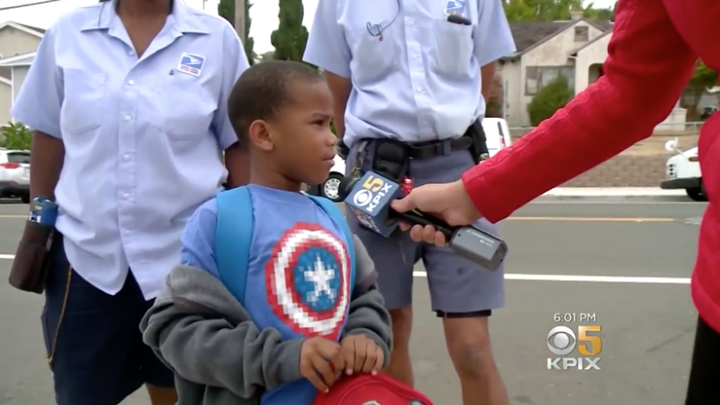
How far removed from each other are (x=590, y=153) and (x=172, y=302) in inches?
38.7

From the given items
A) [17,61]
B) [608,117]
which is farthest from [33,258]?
[17,61]

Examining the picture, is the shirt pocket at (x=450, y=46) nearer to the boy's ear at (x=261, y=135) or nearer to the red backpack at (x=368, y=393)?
the boy's ear at (x=261, y=135)

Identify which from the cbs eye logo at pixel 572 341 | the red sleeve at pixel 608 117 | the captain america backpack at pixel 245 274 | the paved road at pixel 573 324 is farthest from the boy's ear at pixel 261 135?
the cbs eye logo at pixel 572 341

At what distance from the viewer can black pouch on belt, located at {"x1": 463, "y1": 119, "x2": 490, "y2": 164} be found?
289cm

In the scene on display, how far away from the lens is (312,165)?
195cm

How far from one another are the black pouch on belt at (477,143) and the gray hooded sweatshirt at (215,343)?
4.44ft

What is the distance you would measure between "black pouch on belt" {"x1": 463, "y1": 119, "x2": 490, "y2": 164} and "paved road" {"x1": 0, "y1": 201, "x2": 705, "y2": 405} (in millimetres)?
1758

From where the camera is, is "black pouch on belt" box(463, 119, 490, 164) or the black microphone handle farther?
"black pouch on belt" box(463, 119, 490, 164)

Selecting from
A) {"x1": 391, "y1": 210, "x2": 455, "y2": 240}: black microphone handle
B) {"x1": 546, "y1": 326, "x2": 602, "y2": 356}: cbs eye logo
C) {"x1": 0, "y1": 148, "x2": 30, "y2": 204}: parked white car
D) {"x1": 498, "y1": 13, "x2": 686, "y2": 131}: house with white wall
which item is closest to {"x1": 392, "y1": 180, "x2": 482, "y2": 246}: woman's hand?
{"x1": 391, "y1": 210, "x2": 455, "y2": 240}: black microphone handle

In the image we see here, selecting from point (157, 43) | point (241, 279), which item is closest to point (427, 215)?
point (241, 279)

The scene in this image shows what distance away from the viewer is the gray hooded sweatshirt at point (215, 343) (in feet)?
5.65

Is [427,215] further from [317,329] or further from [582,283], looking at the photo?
[582,283]

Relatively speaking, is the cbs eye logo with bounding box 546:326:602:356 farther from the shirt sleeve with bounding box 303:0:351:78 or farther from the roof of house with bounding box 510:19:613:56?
the roof of house with bounding box 510:19:613:56
